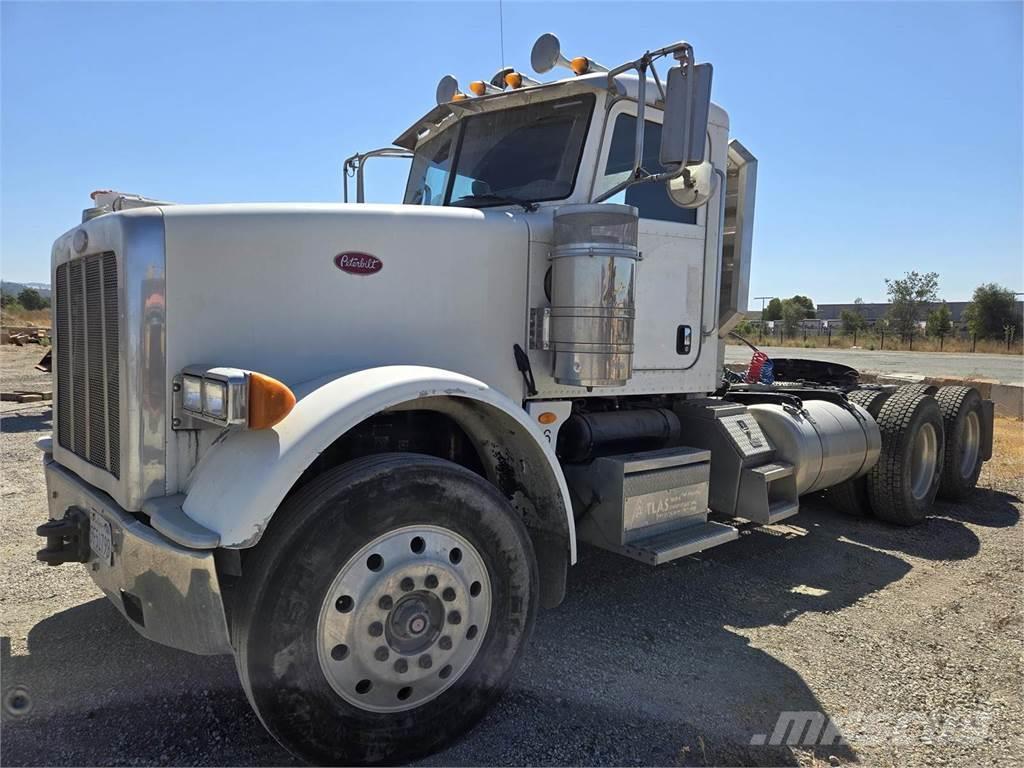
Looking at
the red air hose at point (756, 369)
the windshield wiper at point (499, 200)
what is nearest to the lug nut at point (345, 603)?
the windshield wiper at point (499, 200)

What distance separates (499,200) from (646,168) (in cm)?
87

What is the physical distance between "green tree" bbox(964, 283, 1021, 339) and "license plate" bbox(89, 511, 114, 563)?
49801 millimetres

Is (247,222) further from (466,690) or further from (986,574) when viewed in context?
(986,574)

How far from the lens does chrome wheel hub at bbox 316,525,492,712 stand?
2486mm

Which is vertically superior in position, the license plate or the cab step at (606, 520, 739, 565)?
the license plate

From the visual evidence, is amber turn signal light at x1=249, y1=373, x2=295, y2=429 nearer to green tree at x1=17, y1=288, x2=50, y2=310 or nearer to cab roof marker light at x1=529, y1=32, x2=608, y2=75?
cab roof marker light at x1=529, y1=32, x2=608, y2=75

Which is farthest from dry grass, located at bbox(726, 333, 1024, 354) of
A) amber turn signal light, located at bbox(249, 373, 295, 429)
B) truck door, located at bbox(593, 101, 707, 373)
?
amber turn signal light, located at bbox(249, 373, 295, 429)

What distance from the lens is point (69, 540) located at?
286 cm

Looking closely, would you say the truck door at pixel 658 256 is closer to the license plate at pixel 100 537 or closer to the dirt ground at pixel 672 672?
the dirt ground at pixel 672 672

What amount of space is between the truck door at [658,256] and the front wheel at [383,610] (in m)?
1.65

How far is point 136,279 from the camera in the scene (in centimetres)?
257

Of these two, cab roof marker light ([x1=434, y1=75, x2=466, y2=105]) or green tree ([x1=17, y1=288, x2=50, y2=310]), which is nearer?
cab roof marker light ([x1=434, y1=75, x2=466, y2=105])

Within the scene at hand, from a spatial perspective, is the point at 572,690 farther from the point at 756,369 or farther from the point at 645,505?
the point at 756,369

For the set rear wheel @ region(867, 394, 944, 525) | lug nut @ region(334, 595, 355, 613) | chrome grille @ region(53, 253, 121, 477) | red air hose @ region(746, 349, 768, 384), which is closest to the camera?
lug nut @ region(334, 595, 355, 613)
